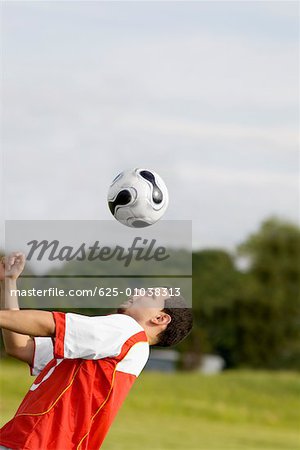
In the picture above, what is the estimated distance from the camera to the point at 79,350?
4566 mm

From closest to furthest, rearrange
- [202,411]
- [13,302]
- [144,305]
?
[144,305] → [13,302] → [202,411]

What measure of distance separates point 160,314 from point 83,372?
1.67ft

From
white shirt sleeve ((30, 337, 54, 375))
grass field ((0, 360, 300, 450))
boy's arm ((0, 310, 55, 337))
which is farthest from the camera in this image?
grass field ((0, 360, 300, 450))

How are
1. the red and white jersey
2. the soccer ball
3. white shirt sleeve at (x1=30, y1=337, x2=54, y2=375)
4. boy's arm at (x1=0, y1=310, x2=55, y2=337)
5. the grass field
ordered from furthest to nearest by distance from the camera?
the grass field
the soccer ball
white shirt sleeve at (x1=30, y1=337, x2=54, y2=375)
the red and white jersey
boy's arm at (x1=0, y1=310, x2=55, y2=337)

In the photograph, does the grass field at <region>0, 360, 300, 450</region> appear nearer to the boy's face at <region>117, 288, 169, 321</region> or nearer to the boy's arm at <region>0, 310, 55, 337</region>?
the boy's face at <region>117, 288, 169, 321</region>

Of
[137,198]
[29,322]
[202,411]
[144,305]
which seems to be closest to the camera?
[29,322]

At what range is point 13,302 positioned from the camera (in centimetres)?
505

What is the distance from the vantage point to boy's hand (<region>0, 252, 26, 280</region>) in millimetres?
4906

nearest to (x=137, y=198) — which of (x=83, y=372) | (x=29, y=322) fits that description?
(x=83, y=372)

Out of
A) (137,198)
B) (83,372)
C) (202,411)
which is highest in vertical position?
(137,198)

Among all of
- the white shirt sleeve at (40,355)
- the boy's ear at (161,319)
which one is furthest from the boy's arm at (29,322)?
the white shirt sleeve at (40,355)

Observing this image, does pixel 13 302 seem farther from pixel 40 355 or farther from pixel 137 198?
pixel 137 198

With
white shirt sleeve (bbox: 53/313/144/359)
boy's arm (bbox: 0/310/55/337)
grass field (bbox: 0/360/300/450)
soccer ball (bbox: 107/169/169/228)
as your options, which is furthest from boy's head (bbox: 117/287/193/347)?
grass field (bbox: 0/360/300/450)

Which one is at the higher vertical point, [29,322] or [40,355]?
[29,322]
